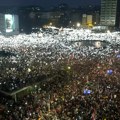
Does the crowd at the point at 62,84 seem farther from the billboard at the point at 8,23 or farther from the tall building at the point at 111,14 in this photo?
the tall building at the point at 111,14

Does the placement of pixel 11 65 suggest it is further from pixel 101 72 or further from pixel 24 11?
pixel 24 11

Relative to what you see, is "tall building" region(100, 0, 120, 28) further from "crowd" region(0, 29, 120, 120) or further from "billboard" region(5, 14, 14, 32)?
"crowd" region(0, 29, 120, 120)

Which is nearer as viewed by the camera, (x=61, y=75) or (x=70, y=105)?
(x=70, y=105)

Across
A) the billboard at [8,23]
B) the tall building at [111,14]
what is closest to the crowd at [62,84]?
the billboard at [8,23]

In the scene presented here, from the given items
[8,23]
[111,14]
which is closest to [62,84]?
[8,23]

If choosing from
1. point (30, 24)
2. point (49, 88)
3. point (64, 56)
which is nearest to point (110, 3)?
point (30, 24)

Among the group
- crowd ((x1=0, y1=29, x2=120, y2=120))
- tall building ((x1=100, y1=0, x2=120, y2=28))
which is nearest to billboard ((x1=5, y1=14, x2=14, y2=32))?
crowd ((x1=0, y1=29, x2=120, y2=120))

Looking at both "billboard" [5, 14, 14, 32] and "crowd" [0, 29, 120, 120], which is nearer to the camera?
"crowd" [0, 29, 120, 120]
